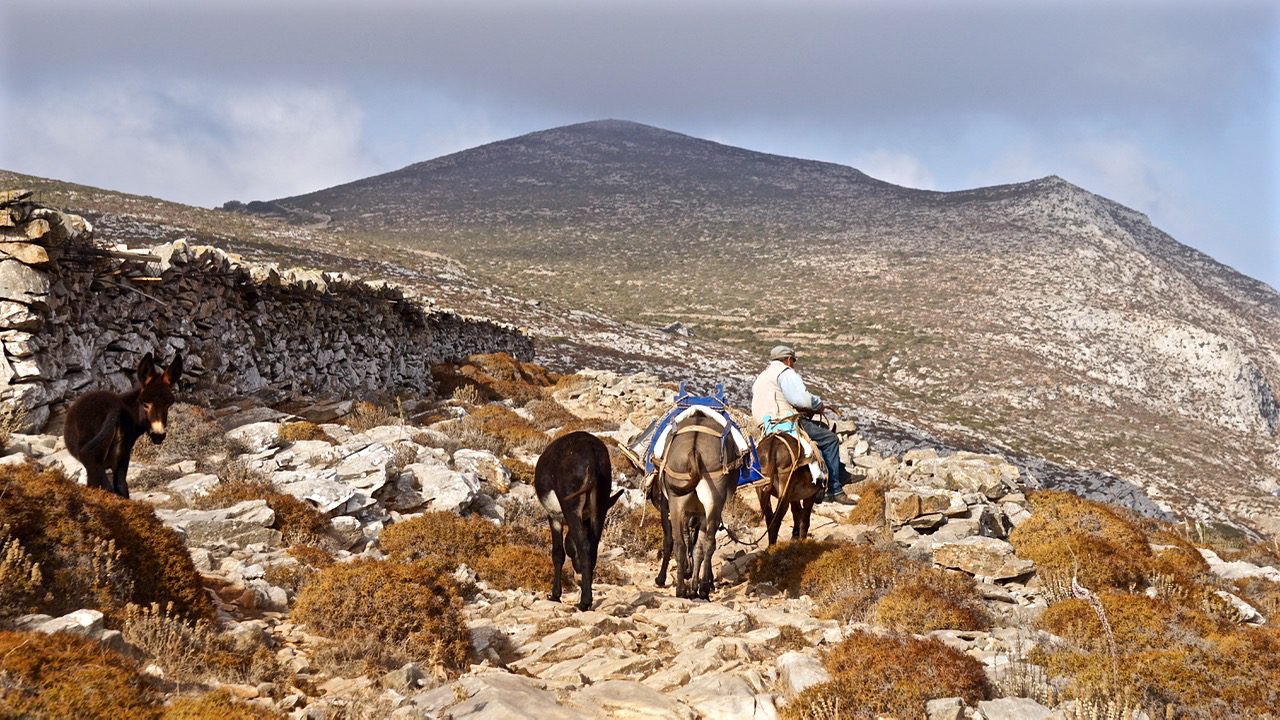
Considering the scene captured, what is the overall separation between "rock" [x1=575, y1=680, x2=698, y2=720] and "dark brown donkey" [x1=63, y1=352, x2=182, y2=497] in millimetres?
5294

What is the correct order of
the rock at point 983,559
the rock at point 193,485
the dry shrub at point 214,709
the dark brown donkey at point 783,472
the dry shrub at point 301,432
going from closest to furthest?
the dry shrub at point 214,709, the rock at point 983,559, the rock at point 193,485, the dark brown donkey at point 783,472, the dry shrub at point 301,432

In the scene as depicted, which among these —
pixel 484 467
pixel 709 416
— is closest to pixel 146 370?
pixel 484 467

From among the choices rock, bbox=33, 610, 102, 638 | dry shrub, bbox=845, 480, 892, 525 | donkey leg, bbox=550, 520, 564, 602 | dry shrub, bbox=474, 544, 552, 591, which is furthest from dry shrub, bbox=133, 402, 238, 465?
dry shrub, bbox=845, 480, 892, 525

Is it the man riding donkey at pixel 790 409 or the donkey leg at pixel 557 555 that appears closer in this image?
the donkey leg at pixel 557 555

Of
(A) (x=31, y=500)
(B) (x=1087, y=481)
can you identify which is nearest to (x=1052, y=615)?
(A) (x=31, y=500)

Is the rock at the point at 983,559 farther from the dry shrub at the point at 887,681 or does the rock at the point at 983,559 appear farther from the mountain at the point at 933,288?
the mountain at the point at 933,288

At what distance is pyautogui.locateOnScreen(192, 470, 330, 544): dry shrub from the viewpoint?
8.66m

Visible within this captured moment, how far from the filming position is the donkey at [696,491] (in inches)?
356

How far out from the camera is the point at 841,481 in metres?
11.6

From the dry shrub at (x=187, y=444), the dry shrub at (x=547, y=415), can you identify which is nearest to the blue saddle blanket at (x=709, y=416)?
the dry shrub at (x=187, y=444)

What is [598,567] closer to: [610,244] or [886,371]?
[886,371]

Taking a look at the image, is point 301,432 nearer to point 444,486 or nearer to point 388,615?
point 444,486

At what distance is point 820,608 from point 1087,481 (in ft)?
91.6

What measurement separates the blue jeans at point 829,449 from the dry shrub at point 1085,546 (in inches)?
100
